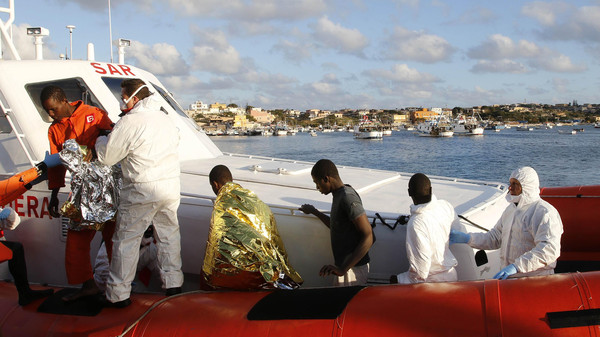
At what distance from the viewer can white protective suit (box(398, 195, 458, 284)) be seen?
11.9 ft

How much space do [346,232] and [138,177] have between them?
1.63 metres

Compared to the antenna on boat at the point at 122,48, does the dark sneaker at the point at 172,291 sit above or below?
below

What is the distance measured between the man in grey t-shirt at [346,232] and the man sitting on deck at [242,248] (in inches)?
15.7

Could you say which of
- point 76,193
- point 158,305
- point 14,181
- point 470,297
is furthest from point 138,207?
point 470,297

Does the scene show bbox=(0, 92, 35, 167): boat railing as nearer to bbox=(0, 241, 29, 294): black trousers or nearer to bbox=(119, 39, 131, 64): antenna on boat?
bbox=(0, 241, 29, 294): black trousers

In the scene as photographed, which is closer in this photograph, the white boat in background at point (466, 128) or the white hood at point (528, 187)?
the white hood at point (528, 187)

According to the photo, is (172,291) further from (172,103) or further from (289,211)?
(172,103)

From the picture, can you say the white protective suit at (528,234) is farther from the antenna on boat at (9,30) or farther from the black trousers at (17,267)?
the antenna on boat at (9,30)

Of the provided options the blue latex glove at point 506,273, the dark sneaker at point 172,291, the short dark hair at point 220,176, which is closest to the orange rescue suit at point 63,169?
the dark sneaker at point 172,291

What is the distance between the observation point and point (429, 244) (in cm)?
366

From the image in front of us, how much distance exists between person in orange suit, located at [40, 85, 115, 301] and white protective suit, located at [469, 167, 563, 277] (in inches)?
123

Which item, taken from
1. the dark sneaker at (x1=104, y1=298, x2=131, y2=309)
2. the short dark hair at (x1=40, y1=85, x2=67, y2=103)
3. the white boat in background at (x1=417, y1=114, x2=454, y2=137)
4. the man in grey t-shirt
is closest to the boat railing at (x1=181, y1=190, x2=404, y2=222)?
the man in grey t-shirt

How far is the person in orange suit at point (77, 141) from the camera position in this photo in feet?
13.4

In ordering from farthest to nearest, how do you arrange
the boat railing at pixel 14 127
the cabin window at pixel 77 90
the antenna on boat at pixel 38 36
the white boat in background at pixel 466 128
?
the white boat in background at pixel 466 128
the antenna on boat at pixel 38 36
the cabin window at pixel 77 90
the boat railing at pixel 14 127
